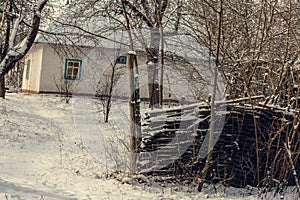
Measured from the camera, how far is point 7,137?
9.41 metres

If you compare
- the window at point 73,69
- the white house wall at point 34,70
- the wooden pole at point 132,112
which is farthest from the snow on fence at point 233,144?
the white house wall at point 34,70

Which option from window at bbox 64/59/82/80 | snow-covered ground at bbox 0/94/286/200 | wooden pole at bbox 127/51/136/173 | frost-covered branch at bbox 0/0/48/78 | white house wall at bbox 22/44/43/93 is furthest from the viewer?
white house wall at bbox 22/44/43/93

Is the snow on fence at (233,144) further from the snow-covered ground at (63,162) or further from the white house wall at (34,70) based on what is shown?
the white house wall at (34,70)

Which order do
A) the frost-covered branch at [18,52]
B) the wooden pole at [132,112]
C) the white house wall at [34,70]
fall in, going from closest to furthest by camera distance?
the frost-covered branch at [18,52], the wooden pole at [132,112], the white house wall at [34,70]

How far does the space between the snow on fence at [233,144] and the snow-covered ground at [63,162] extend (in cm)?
33

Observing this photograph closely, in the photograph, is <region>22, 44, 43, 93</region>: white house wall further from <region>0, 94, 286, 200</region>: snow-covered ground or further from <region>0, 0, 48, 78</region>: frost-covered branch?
<region>0, 0, 48, 78</region>: frost-covered branch

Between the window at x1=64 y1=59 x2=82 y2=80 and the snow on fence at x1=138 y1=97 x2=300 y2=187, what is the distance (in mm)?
13681

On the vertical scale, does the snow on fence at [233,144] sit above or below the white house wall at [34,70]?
below

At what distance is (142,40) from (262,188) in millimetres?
4117

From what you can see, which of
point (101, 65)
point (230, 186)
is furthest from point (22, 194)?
point (101, 65)

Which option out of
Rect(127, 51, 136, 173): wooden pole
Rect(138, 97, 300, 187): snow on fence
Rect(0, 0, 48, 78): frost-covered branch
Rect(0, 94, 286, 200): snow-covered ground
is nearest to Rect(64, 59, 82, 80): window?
Rect(0, 94, 286, 200): snow-covered ground

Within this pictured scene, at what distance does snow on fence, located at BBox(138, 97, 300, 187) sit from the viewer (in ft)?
19.9

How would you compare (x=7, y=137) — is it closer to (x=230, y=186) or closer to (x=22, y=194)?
(x=22, y=194)

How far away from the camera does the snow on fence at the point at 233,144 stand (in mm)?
6066
